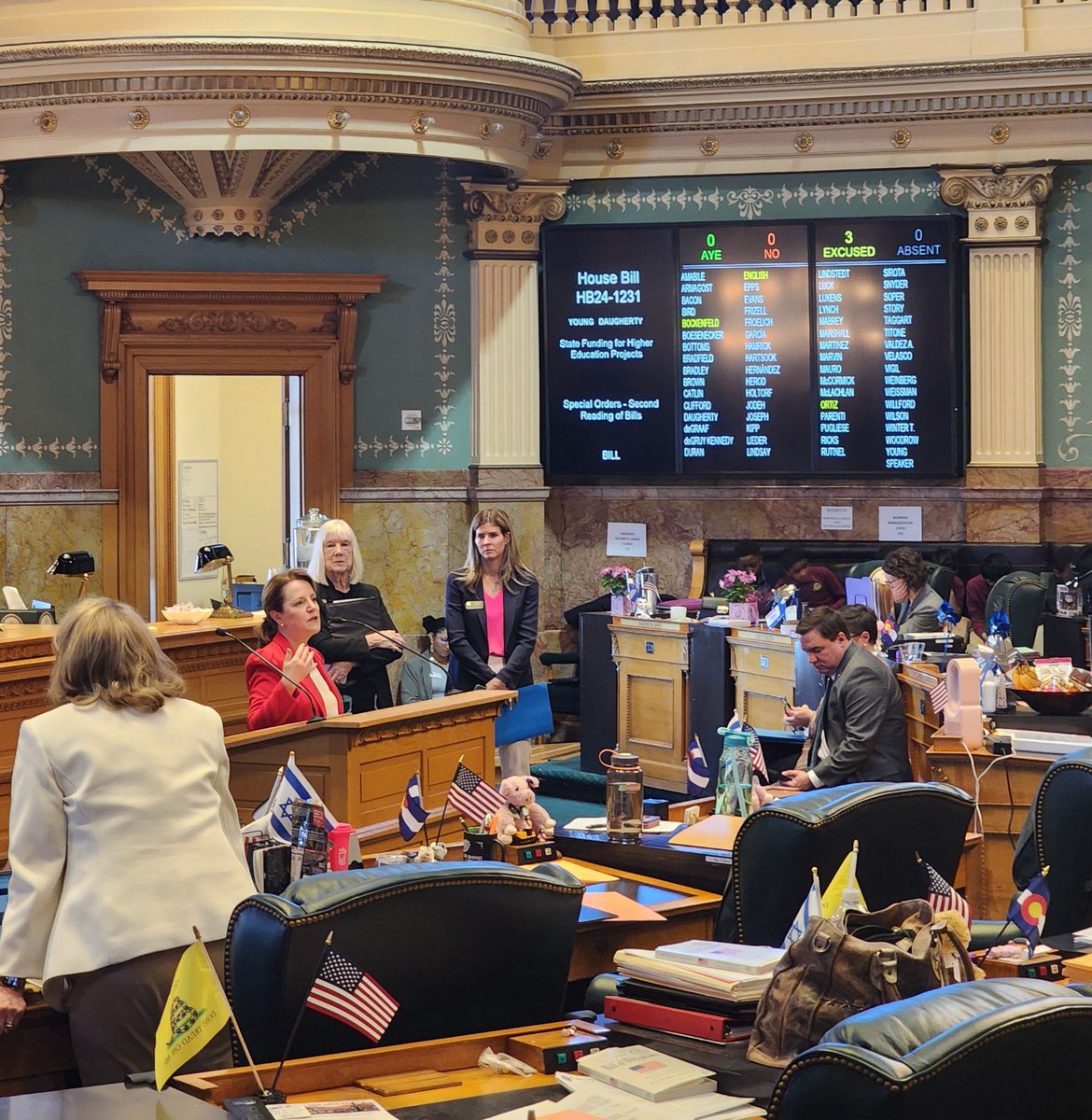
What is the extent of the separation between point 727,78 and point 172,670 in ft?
23.3

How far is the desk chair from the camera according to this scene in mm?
1929

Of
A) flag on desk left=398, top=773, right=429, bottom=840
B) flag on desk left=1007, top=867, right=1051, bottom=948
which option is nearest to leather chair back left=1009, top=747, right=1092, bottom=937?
flag on desk left=1007, top=867, right=1051, bottom=948

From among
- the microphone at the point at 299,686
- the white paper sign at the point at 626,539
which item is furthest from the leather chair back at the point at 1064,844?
the white paper sign at the point at 626,539

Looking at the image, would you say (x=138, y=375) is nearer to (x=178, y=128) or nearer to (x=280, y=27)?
(x=178, y=128)

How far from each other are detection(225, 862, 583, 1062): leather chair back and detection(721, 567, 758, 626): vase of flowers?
549cm

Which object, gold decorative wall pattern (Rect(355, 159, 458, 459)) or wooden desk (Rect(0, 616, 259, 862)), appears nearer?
wooden desk (Rect(0, 616, 259, 862))

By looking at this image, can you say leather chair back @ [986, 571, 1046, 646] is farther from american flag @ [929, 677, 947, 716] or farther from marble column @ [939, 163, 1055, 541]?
american flag @ [929, 677, 947, 716]

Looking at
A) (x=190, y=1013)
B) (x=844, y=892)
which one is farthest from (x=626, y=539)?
(x=190, y=1013)

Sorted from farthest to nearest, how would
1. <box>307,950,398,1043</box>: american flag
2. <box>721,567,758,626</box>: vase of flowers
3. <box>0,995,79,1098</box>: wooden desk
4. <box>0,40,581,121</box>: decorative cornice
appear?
<box>0,40,581,121</box>: decorative cornice < <box>721,567,758,626</box>: vase of flowers < <box>0,995,79,1098</box>: wooden desk < <box>307,950,398,1043</box>: american flag

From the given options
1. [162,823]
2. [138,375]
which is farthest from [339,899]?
[138,375]

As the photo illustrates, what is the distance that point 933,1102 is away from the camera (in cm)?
194

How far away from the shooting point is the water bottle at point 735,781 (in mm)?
4672

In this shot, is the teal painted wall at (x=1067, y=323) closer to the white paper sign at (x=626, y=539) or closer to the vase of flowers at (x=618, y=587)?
the white paper sign at (x=626, y=539)

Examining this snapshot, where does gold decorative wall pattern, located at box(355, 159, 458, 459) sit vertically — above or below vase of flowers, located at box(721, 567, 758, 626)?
above
